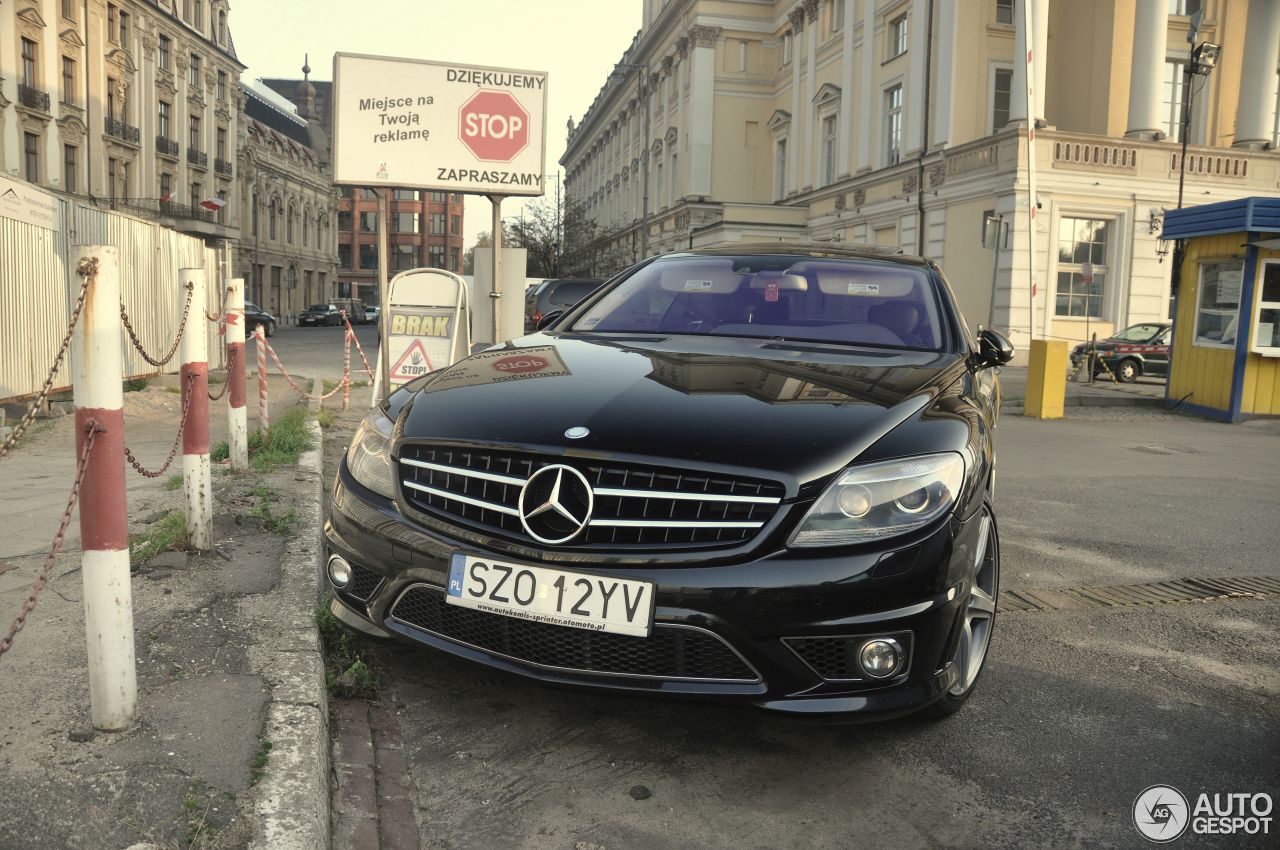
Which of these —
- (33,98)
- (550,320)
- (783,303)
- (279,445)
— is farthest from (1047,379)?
(33,98)

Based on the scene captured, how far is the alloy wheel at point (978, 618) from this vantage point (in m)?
2.97

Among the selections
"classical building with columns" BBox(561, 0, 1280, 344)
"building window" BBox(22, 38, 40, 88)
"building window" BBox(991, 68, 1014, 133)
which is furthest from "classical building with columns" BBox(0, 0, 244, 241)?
"building window" BBox(991, 68, 1014, 133)

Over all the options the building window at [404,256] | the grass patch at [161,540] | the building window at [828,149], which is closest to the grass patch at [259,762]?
the grass patch at [161,540]

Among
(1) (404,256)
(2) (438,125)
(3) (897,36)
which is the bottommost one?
(2) (438,125)

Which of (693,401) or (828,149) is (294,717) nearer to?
(693,401)

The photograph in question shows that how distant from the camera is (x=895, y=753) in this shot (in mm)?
3072

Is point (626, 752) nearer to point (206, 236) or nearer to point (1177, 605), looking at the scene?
point (1177, 605)

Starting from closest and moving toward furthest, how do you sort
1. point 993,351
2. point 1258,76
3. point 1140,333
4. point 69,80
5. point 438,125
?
point 993,351
point 438,125
point 1140,333
point 1258,76
point 69,80

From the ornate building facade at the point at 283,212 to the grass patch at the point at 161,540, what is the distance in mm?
64204

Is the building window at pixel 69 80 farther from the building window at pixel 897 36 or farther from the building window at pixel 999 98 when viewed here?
the building window at pixel 999 98

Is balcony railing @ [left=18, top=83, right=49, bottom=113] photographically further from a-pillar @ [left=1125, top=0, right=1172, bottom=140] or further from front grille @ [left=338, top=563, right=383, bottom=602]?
front grille @ [left=338, top=563, right=383, bottom=602]

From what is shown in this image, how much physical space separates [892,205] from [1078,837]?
30.6 metres

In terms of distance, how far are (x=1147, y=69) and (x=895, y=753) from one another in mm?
29347

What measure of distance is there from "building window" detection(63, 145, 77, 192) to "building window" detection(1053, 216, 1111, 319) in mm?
38120
